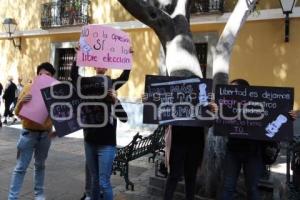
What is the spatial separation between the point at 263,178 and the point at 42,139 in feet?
9.35

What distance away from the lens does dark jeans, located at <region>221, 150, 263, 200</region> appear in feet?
14.7

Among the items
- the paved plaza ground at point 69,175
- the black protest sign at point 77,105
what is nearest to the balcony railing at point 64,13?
the paved plaza ground at point 69,175

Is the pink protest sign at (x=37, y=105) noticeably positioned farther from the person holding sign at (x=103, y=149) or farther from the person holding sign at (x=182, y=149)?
the person holding sign at (x=182, y=149)

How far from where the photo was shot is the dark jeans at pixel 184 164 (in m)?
4.49

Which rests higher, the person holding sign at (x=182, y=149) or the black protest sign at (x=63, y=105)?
the black protest sign at (x=63, y=105)

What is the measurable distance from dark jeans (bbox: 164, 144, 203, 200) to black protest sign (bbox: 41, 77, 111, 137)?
32.3 inches

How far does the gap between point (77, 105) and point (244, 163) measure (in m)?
1.92

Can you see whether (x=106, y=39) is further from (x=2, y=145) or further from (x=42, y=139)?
(x=2, y=145)

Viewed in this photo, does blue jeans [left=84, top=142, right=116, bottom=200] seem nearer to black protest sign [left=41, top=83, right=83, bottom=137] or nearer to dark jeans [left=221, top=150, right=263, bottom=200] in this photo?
black protest sign [left=41, top=83, right=83, bottom=137]

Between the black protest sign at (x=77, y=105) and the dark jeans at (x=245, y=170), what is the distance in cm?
141

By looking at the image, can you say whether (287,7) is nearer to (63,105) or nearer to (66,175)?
(66,175)

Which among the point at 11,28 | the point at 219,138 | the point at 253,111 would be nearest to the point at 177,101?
the point at 253,111

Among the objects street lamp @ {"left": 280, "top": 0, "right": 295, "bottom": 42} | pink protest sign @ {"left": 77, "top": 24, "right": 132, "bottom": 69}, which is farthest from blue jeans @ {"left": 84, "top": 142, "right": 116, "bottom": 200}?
street lamp @ {"left": 280, "top": 0, "right": 295, "bottom": 42}

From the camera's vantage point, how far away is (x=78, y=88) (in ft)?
15.1
